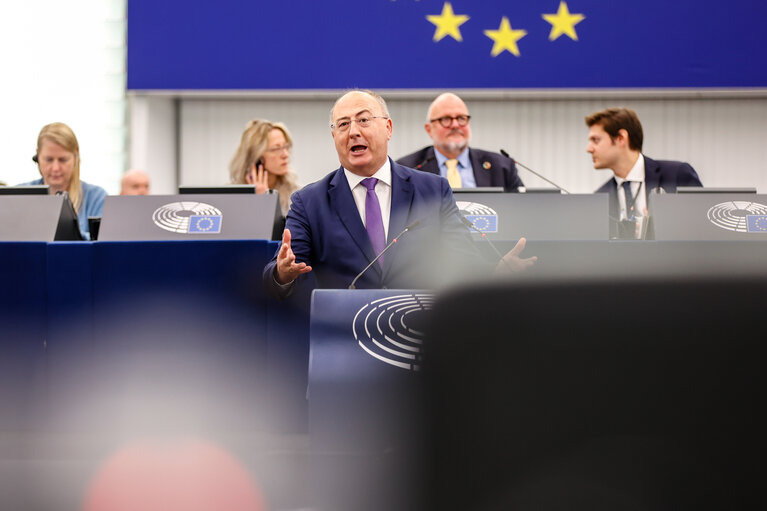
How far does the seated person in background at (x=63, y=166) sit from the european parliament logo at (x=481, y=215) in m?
1.84

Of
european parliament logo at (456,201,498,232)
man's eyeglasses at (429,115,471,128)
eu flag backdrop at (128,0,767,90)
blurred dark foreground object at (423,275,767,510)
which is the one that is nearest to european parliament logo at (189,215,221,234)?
european parliament logo at (456,201,498,232)

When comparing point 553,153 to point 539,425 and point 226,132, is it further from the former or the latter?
point 539,425

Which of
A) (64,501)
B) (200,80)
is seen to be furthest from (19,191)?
(200,80)

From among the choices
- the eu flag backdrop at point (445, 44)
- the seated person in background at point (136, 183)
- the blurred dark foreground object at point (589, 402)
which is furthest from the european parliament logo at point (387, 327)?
the eu flag backdrop at point (445, 44)

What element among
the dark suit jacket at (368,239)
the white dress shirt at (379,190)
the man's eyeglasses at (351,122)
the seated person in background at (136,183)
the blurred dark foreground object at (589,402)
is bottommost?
the blurred dark foreground object at (589,402)

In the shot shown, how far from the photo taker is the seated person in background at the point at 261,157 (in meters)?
4.16

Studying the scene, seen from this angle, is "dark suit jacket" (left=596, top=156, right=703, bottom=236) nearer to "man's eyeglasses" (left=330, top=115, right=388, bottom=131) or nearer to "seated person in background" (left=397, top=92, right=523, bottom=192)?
"seated person in background" (left=397, top=92, right=523, bottom=192)

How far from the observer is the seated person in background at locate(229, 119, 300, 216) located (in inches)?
164

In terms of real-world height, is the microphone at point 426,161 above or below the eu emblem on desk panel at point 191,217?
above

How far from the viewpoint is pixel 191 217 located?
304cm

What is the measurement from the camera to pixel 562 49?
6.27 meters

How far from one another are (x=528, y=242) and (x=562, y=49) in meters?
→ 4.12

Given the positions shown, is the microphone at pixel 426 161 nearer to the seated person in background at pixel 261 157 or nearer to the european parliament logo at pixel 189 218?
the seated person in background at pixel 261 157

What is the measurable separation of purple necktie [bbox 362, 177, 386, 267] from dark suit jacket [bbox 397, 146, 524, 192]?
1396 millimetres
